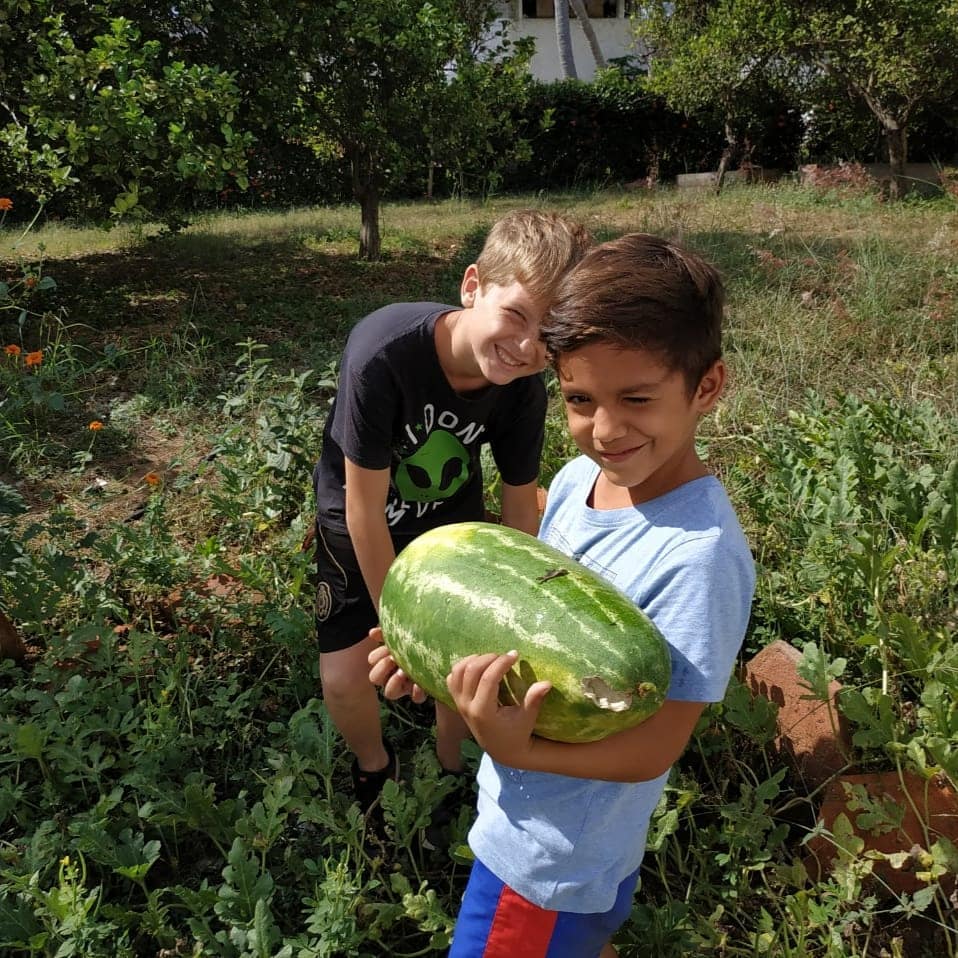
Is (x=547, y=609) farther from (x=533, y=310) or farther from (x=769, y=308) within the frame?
(x=769, y=308)

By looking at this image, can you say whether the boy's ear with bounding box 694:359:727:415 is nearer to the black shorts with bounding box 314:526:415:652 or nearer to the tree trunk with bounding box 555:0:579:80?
the black shorts with bounding box 314:526:415:652

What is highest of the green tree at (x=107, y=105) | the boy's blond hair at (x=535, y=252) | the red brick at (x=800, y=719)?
the green tree at (x=107, y=105)

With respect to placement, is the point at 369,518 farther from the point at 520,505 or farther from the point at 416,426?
the point at 520,505

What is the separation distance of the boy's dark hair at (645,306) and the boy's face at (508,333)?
408 millimetres

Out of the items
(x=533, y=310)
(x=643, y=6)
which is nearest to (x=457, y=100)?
(x=533, y=310)

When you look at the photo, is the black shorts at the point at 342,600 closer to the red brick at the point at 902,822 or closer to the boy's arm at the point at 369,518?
the boy's arm at the point at 369,518

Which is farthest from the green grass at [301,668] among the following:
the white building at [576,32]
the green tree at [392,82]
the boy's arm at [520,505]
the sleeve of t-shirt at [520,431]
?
the white building at [576,32]

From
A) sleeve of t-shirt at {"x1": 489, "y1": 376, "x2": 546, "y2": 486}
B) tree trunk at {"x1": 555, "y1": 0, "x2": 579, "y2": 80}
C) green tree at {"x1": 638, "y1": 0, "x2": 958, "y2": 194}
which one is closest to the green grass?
sleeve of t-shirt at {"x1": 489, "y1": 376, "x2": 546, "y2": 486}

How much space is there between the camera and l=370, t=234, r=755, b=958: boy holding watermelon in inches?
50.3

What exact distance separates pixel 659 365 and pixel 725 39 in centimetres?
1352

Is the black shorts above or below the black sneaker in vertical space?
above

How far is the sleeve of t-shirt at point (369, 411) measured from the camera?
1955 millimetres

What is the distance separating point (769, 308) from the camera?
17.6 feet

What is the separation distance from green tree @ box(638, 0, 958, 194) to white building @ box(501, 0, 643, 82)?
1714 cm
